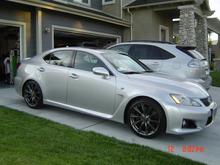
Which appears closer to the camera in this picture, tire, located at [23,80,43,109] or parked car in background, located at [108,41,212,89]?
tire, located at [23,80,43,109]

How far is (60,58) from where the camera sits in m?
6.74

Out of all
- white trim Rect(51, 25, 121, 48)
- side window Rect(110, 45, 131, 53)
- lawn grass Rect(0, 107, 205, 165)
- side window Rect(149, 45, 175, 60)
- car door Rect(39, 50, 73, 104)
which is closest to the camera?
lawn grass Rect(0, 107, 205, 165)

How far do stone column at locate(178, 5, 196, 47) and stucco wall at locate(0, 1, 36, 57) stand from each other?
321 inches

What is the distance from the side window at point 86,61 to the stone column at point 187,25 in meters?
10.7

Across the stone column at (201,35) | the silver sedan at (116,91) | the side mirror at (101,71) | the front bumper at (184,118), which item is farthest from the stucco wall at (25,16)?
the stone column at (201,35)

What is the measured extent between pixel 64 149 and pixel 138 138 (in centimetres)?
146

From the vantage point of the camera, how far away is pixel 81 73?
6.12 metres

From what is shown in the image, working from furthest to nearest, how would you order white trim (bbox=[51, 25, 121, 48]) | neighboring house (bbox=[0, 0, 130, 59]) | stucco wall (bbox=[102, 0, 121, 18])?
1. stucco wall (bbox=[102, 0, 121, 18])
2. white trim (bbox=[51, 25, 121, 48])
3. neighboring house (bbox=[0, 0, 130, 59])

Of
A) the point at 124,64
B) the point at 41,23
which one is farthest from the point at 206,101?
the point at 41,23

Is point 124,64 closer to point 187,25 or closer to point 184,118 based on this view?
point 184,118

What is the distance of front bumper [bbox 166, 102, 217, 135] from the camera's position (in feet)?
16.0

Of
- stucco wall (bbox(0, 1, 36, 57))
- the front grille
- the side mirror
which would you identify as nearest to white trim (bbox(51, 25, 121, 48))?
stucco wall (bbox(0, 1, 36, 57))

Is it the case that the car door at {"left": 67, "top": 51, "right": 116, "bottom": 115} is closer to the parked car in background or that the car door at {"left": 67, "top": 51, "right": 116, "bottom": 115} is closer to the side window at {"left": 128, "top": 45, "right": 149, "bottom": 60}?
the parked car in background

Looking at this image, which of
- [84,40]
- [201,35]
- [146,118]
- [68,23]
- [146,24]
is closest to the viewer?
[146,118]
